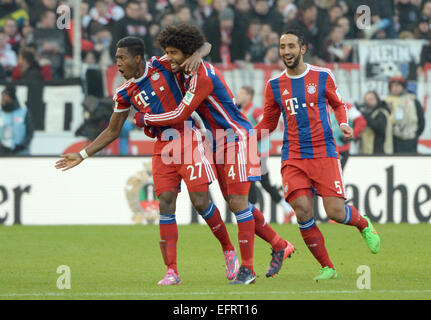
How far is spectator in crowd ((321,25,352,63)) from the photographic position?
51.8ft

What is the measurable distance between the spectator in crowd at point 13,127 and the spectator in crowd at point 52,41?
3.97 feet

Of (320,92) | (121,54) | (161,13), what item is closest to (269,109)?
(320,92)

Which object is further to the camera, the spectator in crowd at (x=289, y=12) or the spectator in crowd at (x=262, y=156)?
the spectator in crowd at (x=289, y=12)

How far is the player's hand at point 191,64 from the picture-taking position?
Result: 7.41m

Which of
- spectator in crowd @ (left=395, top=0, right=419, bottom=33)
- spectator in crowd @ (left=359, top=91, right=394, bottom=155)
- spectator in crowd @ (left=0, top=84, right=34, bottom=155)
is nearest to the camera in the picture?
spectator in crowd @ (left=0, top=84, right=34, bottom=155)

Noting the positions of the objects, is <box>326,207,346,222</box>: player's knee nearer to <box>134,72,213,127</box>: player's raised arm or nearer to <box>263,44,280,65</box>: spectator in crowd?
<box>134,72,213,127</box>: player's raised arm

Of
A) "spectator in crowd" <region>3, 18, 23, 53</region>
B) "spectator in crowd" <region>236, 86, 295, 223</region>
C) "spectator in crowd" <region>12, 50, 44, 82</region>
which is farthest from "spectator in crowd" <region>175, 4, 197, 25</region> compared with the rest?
"spectator in crowd" <region>3, 18, 23, 53</region>

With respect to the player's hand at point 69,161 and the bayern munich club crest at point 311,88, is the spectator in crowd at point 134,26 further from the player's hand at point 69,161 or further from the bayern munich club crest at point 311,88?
the bayern munich club crest at point 311,88

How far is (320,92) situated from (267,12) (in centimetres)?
890

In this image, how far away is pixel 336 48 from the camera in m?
15.9

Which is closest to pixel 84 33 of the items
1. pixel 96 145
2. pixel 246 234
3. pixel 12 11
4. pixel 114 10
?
pixel 114 10

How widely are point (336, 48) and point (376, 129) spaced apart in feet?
6.30

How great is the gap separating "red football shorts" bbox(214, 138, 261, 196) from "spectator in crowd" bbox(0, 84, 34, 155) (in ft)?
24.2
